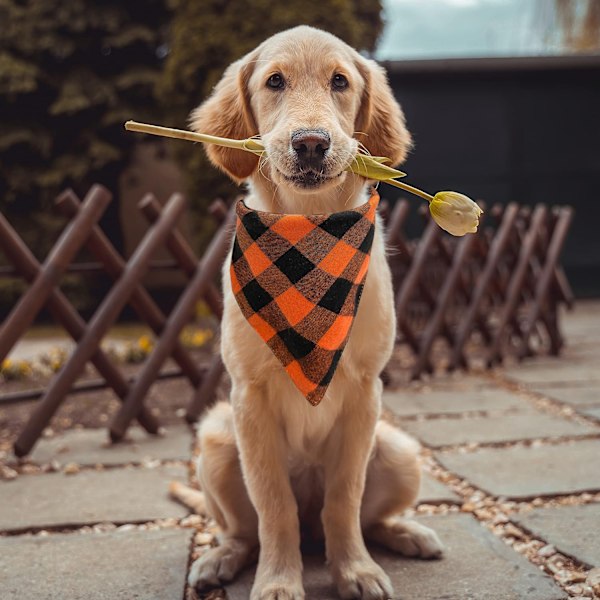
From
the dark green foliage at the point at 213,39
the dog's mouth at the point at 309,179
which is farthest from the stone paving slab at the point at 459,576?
the dark green foliage at the point at 213,39

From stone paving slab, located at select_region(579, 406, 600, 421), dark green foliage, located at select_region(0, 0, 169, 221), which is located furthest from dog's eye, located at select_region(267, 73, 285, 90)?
dark green foliage, located at select_region(0, 0, 169, 221)

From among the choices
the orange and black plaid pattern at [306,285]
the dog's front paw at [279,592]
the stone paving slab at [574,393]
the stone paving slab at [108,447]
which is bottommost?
the stone paving slab at [108,447]

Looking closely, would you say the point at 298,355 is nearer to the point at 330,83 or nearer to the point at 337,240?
the point at 337,240

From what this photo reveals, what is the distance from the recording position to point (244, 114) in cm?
220

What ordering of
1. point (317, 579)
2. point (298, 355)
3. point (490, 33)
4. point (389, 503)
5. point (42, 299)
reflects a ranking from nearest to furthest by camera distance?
point (298, 355)
point (317, 579)
point (389, 503)
point (42, 299)
point (490, 33)

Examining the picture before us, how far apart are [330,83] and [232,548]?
138 centimetres

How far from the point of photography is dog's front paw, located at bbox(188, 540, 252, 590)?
2119 millimetres

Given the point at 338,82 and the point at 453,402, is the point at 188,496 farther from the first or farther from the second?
the point at 453,402

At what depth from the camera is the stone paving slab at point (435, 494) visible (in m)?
2.76

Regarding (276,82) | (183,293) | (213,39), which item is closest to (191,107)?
(213,39)

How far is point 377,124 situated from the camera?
2211 mm

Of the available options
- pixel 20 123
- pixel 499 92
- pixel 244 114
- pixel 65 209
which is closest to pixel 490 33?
pixel 499 92

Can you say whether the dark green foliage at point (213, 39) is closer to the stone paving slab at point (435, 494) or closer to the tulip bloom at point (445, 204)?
the stone paving slab at point (435, 494)

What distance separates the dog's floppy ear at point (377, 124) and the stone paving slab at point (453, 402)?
2290 millimetres
